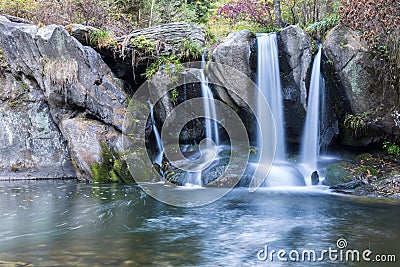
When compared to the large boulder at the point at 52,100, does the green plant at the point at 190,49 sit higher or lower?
higher

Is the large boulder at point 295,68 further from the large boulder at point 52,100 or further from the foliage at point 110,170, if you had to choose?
the foliage at point 110,170

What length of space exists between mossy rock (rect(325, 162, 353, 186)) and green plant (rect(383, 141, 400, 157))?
1.36 metres

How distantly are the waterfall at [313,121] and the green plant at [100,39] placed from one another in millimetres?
5724

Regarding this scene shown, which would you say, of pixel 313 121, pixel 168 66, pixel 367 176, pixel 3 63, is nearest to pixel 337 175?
pixel 367 176

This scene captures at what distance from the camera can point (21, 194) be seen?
8.03 m

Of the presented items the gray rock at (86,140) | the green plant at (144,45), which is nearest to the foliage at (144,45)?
the green plant at (144,45)

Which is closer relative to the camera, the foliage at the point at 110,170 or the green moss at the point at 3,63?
the foliage at the point at 110,170

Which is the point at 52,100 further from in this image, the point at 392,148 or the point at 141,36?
the point at 392,148

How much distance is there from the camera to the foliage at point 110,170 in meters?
9.60

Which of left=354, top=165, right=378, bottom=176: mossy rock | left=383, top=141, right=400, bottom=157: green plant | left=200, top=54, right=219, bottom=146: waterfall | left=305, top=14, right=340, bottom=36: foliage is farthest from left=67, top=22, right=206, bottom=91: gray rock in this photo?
left=383, top=141, right=400, bottom=157: green plant

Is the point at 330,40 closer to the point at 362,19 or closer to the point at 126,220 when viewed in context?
the point at 362,19

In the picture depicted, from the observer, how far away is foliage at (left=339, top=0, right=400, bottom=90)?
8.66m

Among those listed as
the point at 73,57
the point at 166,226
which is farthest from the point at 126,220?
the point at 73,57

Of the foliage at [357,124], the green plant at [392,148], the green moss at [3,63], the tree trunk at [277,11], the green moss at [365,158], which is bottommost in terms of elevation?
A: the green moss at [365,158]
